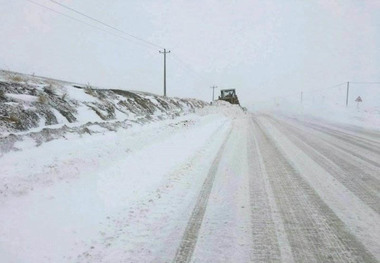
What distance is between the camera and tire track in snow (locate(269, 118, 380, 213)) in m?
5.28

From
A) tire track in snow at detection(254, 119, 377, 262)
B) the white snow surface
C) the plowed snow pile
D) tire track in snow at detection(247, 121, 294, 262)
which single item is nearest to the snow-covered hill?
the plowed snow pile

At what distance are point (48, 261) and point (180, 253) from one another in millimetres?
1374

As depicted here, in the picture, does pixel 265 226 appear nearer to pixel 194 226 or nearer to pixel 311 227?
pixel 311 227

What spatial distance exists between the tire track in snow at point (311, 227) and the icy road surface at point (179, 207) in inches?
0.6

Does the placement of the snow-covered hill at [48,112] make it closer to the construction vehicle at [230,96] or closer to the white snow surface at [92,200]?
the white snow surface at [92,200]

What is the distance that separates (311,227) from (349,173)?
11.4 feet

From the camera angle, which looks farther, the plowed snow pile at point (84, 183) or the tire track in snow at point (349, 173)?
the tire track in snow at point (349, 173)

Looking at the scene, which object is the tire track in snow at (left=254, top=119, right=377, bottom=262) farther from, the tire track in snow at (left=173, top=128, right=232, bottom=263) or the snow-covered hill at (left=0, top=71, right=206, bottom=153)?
the snow-covered hill at (left=0, top=71, right=206, bottom=153)

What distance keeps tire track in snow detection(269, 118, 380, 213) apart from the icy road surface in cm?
2

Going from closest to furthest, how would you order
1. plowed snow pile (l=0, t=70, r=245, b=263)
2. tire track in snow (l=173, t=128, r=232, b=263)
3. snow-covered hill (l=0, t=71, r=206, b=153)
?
tire track in snow (l=173, t=128, r=232, b=263)
plowed snow pile (l=0, t=70, r=245, b=263)
snow-covered hill (l=0, t=71, r=206, b=153)

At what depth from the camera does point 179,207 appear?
15.3 ft

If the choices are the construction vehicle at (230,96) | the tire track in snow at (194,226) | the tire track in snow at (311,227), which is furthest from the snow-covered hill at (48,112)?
the construction vehicle at (230,96)

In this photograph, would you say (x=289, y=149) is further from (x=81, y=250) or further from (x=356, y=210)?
(x=81, y=250)

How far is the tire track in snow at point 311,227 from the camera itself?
3288mm
